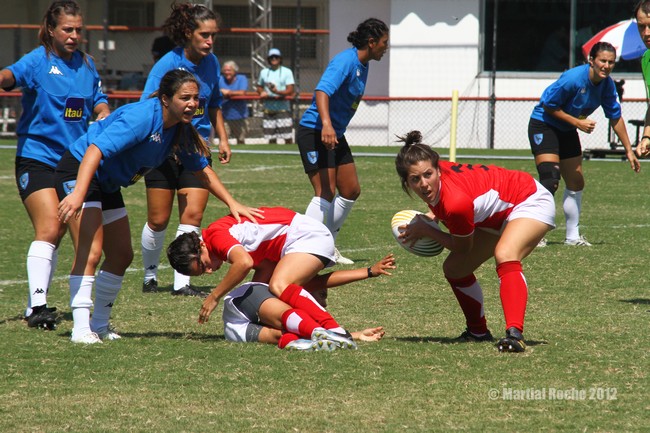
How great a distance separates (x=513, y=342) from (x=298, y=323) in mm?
1131

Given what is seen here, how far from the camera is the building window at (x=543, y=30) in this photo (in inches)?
947

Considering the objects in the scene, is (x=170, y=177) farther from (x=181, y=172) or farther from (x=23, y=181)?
(x=23, y=181)

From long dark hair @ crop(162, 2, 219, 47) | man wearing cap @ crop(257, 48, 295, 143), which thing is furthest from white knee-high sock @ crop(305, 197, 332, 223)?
man wearing cap @ crop(257, 48, 295, 143)

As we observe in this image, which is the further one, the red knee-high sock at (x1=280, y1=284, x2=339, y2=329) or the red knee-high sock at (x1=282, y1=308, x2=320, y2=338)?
the red knee-high sock at (x1=280, y1=284, x2=339, y2=329)

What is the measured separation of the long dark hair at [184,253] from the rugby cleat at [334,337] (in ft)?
2.64

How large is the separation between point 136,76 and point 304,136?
18161 mm

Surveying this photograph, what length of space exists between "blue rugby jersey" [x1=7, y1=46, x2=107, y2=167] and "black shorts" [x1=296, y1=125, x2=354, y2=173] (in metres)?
2.57

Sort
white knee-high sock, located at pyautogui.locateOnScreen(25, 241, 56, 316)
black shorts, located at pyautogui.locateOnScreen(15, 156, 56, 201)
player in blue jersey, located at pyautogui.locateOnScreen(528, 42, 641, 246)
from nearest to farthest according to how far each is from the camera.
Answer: white knee-high sock, located at pyautogui.locateOnScreen(25, 241, 56, 316)
black shorts, located at pyautogui.locateOnScreen(15, 156, 56, 201)
player in blue jersey, located at pyautogui.locateOnScreen(528, 42, 641, 246)

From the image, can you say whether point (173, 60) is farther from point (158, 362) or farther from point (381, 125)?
point (381, 125)

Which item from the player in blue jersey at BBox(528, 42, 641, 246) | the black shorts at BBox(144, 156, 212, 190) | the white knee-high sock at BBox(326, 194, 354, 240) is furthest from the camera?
the player in blue jersey at BBox(528, 42, 641, 246)

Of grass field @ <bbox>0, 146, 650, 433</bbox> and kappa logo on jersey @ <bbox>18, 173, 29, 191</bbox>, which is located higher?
kappa logo on jersey @ <bbox>18, 173, 29, 191</bbox>

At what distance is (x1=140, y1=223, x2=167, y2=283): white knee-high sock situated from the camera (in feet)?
26.3

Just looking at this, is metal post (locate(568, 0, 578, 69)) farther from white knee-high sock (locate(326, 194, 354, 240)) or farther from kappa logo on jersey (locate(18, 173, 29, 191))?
kappa logo on jersey (locate(18, 173, 29, 191))

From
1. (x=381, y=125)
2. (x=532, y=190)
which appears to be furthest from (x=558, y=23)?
(x=532, y=190)
